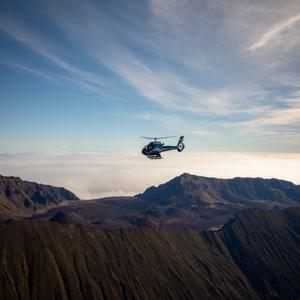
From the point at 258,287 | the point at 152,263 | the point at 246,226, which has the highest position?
the point at 246,226


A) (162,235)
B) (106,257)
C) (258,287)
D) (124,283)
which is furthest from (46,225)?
(258,287)

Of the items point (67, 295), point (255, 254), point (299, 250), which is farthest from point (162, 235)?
point (299, 250)

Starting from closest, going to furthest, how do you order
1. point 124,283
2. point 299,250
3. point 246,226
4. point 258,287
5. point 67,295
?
point 67,295 < point 124,283 < point 258,287 < point 299,250 < point 246,226

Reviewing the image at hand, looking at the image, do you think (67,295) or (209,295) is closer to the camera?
(67,295)

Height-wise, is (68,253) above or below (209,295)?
above

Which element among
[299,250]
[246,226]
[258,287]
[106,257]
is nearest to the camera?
[106,257]

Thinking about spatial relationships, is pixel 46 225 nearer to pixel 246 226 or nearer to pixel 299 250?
pixel 246 226

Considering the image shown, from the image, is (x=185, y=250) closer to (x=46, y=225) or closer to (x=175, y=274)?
(x=175, y=274)
